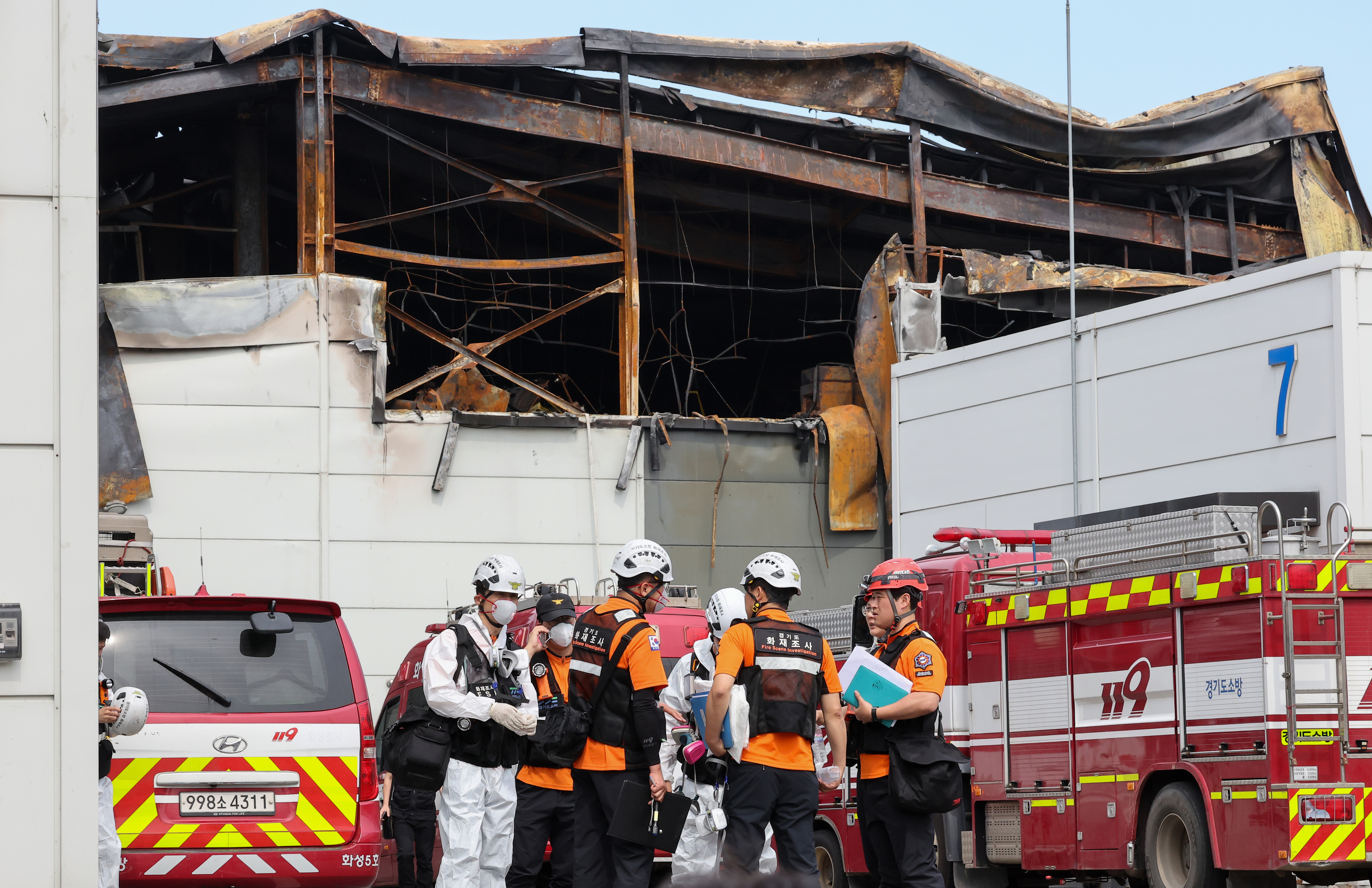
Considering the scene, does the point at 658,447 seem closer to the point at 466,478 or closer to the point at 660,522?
the point at 660,522

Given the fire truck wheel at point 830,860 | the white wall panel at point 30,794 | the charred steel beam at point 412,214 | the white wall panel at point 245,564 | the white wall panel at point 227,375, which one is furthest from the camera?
the charred steel beam at point 412,214

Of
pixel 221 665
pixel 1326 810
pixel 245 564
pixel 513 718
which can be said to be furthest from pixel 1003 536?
pixel 245 564

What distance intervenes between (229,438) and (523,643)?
9109 millimetres

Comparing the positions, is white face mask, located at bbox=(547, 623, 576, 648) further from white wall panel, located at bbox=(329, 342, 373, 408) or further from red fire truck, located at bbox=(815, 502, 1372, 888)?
white wall panel, located at bbox=(329, 342, 373, 408)

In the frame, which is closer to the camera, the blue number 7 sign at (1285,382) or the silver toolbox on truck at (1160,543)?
the silver toolbox on truck at (1160,543)

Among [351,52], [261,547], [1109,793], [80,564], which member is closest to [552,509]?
[261,547]

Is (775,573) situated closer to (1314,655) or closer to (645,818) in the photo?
(645,818)

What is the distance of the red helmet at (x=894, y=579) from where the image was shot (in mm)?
9031

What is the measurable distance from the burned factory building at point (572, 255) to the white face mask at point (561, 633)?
1101 centimetres

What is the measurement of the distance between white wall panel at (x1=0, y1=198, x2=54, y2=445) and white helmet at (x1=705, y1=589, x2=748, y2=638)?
4.13 meters

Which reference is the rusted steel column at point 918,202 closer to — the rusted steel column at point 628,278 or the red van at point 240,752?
the rusted steel column at point 628,278

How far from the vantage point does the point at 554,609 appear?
9.89 meters

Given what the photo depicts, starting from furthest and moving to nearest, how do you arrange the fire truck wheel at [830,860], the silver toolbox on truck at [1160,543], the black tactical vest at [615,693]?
the fire truck wheel at [830,860]
the silver toolbox on truck at [1160,543]
the black tactical vest at [615,693]

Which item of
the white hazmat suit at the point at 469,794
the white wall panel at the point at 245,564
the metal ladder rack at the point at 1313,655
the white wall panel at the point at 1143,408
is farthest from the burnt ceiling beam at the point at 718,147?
the metal ladder rack at the point at 1313,655
